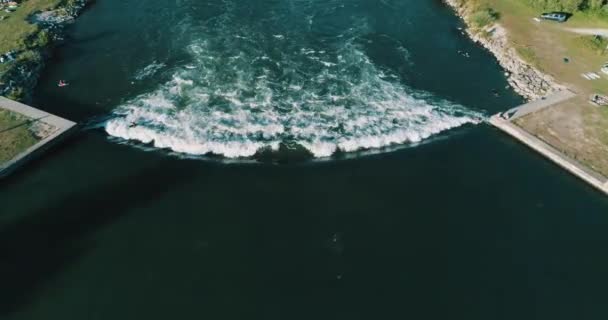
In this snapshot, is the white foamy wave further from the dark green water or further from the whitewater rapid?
the dark green water

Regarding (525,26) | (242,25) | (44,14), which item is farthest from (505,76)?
(44,14)

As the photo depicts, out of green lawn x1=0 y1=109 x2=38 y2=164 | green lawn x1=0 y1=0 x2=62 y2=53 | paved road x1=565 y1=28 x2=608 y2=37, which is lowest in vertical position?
green lawn x1=0 y1=109 x2=38 y2=164

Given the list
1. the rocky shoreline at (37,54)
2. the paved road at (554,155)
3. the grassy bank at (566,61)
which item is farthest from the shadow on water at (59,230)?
the grassy bank at (566,61)

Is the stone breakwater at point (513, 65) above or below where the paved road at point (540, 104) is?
above

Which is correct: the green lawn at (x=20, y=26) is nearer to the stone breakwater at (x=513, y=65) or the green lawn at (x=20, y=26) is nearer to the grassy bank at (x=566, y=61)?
the stone breakwater at (x=513, y=65)

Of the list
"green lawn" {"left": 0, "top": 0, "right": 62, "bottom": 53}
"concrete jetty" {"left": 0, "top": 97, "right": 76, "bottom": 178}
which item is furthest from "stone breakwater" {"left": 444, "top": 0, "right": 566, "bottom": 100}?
"green lawn" {"left": 0, "top": 0, "right": 62, "bottom": 53}

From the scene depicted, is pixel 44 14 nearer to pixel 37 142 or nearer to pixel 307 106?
pixel 37 142
